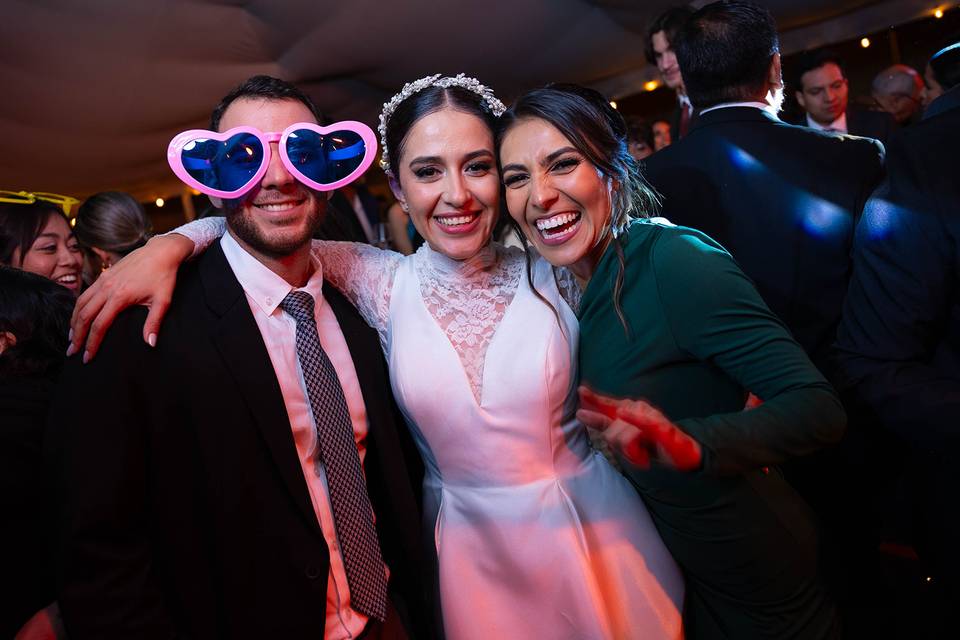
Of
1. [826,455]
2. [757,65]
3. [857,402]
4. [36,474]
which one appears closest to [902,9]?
[757,65]

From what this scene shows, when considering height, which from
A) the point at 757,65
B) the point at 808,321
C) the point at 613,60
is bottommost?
the point at 808,321

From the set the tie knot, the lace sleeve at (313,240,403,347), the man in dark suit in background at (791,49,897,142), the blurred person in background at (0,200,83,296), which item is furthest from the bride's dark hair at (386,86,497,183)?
the man in dark suit in background at (791,49,897,142)

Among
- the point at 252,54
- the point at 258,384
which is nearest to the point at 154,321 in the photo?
the point at 258,384

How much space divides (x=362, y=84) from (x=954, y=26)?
177 inches

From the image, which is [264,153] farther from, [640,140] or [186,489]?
[640,140]

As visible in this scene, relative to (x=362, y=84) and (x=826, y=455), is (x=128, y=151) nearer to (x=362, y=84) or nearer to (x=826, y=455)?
(x=362, y=84)

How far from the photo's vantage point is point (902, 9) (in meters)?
5.12

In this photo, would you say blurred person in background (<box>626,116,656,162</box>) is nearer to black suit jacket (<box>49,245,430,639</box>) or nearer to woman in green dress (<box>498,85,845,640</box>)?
woman in green dress (<box>498,85,845,640</box>)

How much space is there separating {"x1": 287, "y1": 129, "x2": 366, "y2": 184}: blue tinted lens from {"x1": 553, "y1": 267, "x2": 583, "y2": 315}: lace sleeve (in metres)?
0.58

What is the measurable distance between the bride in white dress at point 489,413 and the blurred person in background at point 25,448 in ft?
1.37

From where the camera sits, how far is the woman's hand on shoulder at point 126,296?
52.9 inches

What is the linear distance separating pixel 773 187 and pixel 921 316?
0.87 metres

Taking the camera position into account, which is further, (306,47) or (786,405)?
(306,47)

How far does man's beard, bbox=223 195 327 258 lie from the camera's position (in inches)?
60.0
